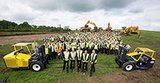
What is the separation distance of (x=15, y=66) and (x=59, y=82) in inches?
145

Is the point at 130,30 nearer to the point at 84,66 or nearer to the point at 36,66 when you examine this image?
the point at 84,66

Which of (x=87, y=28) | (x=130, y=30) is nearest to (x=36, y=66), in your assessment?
(x=87, y=28)

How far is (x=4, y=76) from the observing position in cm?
1306

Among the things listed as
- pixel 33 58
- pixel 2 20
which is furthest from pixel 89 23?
pixel 33 58

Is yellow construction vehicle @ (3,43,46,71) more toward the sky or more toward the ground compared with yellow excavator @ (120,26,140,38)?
more toward the ground

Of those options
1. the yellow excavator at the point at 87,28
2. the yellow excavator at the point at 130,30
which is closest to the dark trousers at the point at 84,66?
the yellow excavator at the point at 87,28

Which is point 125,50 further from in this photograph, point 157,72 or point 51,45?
point 51,45

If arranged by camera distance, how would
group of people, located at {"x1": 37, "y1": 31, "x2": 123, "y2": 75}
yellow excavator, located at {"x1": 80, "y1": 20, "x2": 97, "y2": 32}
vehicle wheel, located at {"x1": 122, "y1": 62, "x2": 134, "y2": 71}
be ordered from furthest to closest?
1. yellow excavator, located at {"x1": 80, "y1": 20, "x2": 97, "y2": 32}
2. vehicle wheel, located at {"x1": 122, "y1": 62, "x2": 134, "y2": 71}
3. group of people, located at {"x1": 37, "y1": 31, "x2": 123, "y2": 75}

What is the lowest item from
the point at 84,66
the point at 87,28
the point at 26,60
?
the point at 84,66

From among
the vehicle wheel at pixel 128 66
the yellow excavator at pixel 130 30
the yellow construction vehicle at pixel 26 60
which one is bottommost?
the vehicle wheel at pixel 128 66

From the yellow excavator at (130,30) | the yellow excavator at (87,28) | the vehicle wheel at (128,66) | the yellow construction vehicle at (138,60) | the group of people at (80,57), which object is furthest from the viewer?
the yellow excavator at (87,28)

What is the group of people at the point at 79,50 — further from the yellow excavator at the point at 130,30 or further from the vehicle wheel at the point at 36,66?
the yellow excavator at the point at 130,30

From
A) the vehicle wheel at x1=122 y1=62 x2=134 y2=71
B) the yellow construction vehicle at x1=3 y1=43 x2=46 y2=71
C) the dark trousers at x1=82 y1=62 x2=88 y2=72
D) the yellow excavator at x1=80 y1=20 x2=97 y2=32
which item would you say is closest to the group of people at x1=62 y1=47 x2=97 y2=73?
the dark trousers at x1=82 y1=62 x2=88 y2=72

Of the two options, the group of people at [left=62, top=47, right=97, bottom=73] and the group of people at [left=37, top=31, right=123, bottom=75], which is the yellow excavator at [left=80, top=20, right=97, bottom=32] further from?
the group of people at [left=62, top=47, right=97, bottom=73]
